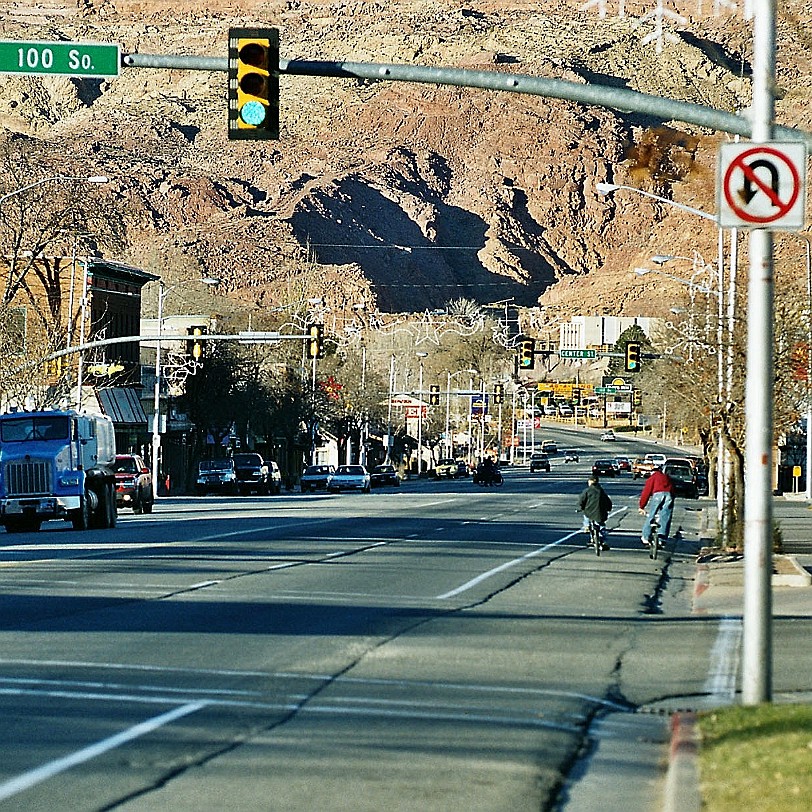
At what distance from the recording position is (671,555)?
34500 mm

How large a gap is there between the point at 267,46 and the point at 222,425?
72928 mm

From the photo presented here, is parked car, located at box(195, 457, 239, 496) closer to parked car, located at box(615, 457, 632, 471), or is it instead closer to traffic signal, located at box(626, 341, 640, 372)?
traffic signal, located at box(626, 341, 640, 372)

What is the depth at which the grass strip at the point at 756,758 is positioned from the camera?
8.87 meters

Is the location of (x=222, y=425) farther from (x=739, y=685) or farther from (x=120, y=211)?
(x=739, y=685)

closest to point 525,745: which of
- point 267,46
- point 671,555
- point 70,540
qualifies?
point 267,46

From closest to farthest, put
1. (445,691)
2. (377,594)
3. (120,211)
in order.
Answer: (445,691)
(377,594)
(120,211)

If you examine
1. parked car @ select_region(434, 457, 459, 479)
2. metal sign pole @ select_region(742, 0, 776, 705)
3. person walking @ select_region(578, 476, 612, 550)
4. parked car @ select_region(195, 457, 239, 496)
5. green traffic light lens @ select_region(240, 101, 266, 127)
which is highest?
green traffic light lens @ select_region(240, 101, 266, 127)

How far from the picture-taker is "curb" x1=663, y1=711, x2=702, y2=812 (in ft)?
29.9

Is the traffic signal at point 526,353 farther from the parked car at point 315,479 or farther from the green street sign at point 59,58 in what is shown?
the green street sign at point 59,58

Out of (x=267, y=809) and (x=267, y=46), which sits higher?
(x=267, y=46)

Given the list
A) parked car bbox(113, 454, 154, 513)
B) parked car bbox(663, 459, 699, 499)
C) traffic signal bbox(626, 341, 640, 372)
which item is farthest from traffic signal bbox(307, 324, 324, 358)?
parked car bbox(663, 459, 699, 499)

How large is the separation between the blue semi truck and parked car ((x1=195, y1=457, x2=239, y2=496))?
41.3 m

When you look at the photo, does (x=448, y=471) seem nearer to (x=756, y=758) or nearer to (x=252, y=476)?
(x=252, y=476)

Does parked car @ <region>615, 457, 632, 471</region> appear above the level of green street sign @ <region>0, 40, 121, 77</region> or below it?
below
